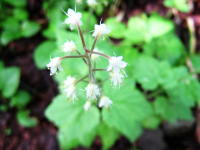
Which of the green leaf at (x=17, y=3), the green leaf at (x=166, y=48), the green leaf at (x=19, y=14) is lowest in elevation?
the green leaf at (x=166, y=48)

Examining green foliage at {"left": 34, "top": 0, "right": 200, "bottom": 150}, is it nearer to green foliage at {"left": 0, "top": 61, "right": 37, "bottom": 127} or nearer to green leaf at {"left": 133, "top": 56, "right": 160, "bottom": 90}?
green leaf at {"left": 133, "top": 56, "right": 160, "bottom": 90}

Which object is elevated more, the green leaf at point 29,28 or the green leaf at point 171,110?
the green leaf at point 29,28

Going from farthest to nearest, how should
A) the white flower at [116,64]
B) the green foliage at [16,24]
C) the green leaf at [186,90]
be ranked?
the green foliage at [16,24]
the green leaf at [186,90]
the white flower at [116,64]

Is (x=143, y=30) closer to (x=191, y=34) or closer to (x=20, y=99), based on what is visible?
(x=191, y=34)

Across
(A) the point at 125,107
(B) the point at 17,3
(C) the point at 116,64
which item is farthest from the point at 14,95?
(C) the point at 116,64

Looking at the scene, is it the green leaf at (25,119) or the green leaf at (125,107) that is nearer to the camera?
the green leaf at (125,107)

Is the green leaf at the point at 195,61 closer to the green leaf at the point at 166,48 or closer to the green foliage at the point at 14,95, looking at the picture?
the green leaf at the point at 166,48

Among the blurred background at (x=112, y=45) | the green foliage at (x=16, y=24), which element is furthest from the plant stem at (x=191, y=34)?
the green foliage at (x=16, y=24)

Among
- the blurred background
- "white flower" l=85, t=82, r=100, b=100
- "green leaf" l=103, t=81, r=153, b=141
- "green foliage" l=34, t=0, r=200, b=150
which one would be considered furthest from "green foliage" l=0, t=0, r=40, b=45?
"white flower" l=85, t=82, r=100, b=100
